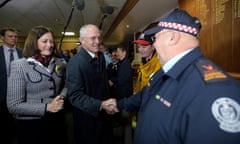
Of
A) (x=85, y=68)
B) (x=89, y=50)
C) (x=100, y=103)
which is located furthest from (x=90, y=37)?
(x=100, y=103)

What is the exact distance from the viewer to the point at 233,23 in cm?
175

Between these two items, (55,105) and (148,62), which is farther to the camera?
(148,62)

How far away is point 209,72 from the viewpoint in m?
0.69

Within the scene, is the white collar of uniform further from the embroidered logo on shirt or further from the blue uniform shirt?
the embroidered logo on shirt

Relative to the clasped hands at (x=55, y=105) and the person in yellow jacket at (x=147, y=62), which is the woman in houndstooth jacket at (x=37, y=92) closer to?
the clasped hands at (x=55, y=105)

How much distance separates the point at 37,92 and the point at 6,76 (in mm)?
1257

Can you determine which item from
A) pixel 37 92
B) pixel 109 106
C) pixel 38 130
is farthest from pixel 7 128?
pixel 109 106

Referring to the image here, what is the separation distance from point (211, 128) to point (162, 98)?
0.22 metres

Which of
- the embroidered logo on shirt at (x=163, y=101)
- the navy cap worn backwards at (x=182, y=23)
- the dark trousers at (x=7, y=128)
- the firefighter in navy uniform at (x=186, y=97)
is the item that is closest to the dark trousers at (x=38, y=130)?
the firefighter in navy uniform at (x=186, y=97)

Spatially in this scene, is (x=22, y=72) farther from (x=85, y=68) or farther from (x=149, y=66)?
(x=149, y=66)

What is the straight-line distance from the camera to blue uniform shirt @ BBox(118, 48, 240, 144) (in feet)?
2.01

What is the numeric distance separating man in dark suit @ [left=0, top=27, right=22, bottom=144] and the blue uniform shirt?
2037 mm

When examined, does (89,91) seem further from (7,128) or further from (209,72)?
(7,128)

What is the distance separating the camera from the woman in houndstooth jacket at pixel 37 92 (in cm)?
129
